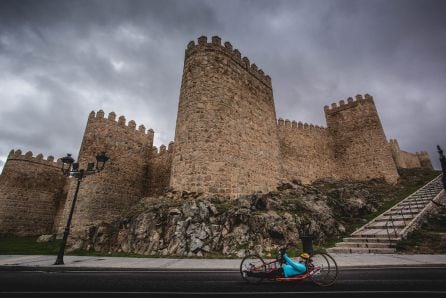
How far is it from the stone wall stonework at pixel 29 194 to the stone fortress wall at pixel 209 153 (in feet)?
0.28

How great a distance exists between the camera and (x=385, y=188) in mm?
21250

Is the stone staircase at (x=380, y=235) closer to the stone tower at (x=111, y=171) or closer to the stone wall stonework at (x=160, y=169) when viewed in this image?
the stone wall stonework at (x=160, y=169)

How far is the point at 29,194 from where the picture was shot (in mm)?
25266

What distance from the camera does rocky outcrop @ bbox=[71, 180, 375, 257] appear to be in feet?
31.6

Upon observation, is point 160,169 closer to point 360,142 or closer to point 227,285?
point 227,285

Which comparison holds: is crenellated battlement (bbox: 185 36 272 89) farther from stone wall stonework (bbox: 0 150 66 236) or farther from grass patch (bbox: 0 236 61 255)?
stone wall stonework (bbox: 0 150 66 236)

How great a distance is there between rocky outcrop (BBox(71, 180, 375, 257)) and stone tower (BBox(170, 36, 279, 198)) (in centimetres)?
130

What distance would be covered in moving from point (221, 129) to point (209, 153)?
169cm

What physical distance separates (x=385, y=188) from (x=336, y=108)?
11.1 m

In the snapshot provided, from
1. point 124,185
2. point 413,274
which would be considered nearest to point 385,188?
point 413,274

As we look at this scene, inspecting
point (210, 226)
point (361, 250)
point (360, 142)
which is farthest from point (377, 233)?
point (360, 142)

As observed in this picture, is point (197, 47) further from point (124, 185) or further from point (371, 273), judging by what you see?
point (371, 273)

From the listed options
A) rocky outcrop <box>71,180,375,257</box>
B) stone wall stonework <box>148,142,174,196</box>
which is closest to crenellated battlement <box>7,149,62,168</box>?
stone wall stonework <box>148,142,174,196</box>

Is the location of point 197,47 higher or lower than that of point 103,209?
higher
